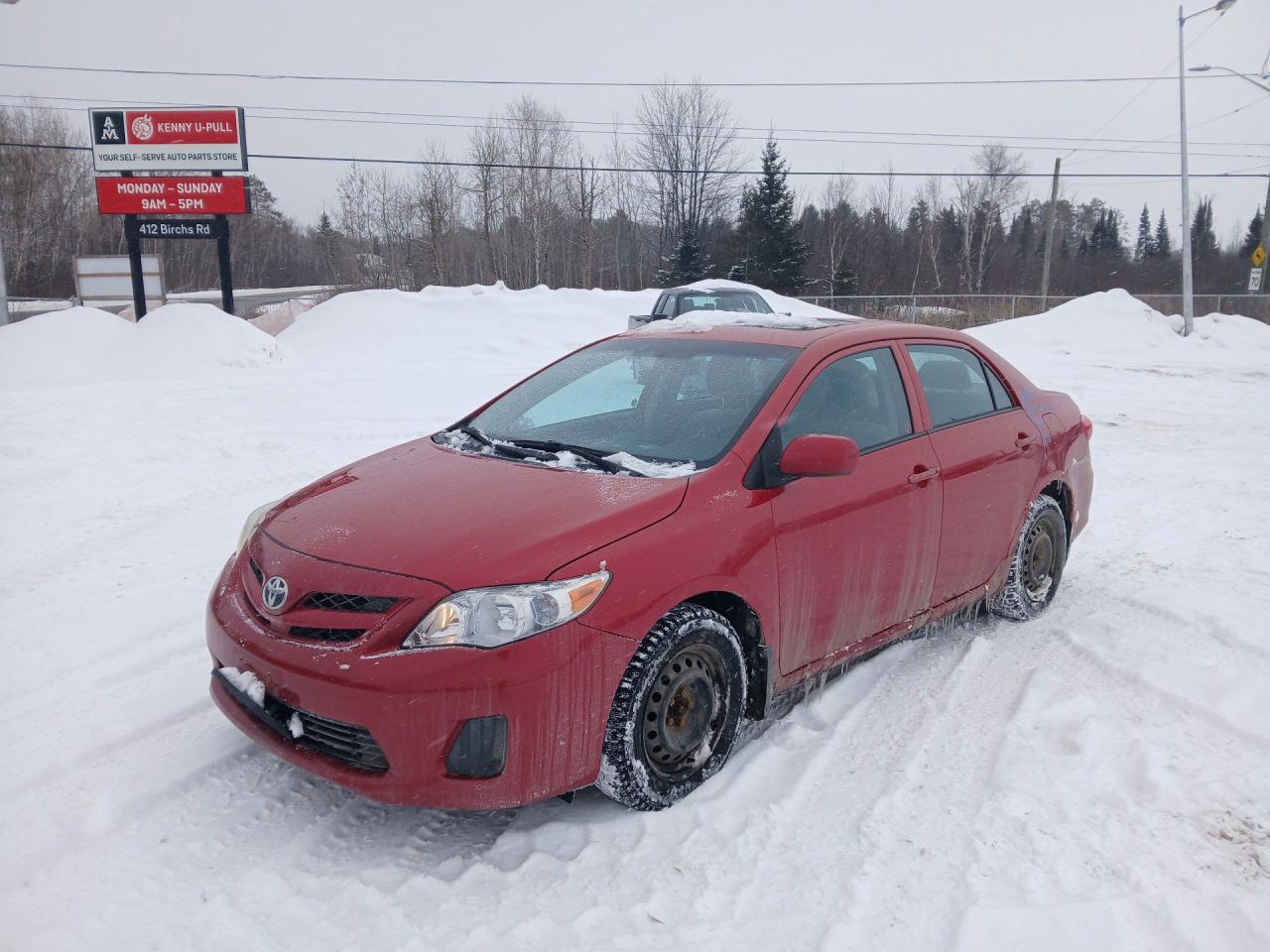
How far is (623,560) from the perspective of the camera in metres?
2.80

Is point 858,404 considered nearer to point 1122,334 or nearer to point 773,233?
point 1122,334

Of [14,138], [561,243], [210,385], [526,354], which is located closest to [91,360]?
[210,385]

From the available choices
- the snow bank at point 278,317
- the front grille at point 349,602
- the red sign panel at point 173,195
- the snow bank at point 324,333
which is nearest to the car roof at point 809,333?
the snow bank at point 324,333

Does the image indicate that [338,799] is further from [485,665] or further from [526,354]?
[526,354]

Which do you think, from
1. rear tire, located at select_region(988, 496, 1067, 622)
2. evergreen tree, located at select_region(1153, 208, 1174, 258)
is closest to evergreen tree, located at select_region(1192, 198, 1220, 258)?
evergreen tree, located at select_region(1153, 208, 1174, 258)

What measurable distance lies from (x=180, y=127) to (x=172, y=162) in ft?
2.68

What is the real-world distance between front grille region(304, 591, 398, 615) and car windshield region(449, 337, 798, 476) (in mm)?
1076

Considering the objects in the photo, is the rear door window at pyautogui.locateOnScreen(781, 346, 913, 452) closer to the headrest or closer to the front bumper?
the headrest

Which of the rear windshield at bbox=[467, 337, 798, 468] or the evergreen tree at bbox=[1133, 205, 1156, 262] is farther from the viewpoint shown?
the evergreen tree at bbox=[1133, 205, 1156, 262]

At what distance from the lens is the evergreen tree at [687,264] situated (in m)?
49.3

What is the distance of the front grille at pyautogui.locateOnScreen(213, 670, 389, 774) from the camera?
2650 mm

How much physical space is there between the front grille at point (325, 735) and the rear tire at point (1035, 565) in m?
3.38

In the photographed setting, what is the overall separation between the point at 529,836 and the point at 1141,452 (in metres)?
8.91

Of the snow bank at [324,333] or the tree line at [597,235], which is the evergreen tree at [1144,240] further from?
the snow bank at [324,333]
